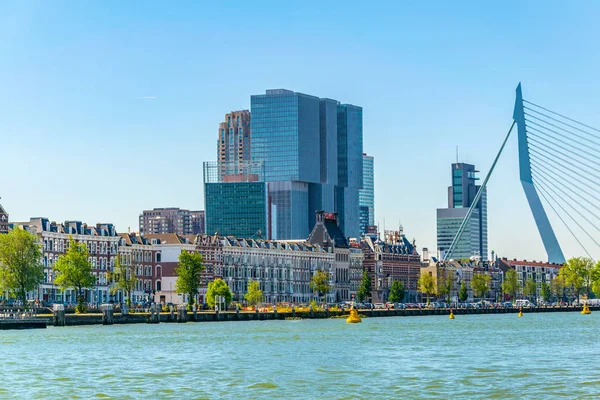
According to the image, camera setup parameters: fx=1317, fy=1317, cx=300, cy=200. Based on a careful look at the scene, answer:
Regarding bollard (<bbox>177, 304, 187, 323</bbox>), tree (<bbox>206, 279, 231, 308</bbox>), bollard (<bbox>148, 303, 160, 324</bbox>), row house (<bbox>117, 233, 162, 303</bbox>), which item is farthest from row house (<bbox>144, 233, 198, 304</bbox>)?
bollard (<bbox>148, 303, 160, 324</bbox>)

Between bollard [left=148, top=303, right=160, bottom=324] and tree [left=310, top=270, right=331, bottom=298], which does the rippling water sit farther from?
tree [left=310, top=270, right=331, bottom=298]

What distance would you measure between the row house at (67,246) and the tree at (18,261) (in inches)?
720

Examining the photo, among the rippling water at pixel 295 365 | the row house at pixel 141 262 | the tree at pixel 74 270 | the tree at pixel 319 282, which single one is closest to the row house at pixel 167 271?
the row house at pixel 141 262

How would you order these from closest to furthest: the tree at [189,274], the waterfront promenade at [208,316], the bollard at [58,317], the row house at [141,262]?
the bollard at [58,317]
the waterfront promenade at [208,316]
the tree at [189,274]
the row house at [141,262]

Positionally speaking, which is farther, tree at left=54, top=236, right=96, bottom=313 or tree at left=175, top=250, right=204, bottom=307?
tree at left=175, top=250, right=204, bottom=307

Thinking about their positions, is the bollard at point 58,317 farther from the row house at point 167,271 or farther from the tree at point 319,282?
the tree at point 319,282

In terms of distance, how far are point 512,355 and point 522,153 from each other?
271 feet

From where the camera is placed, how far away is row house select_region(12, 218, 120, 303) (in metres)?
152

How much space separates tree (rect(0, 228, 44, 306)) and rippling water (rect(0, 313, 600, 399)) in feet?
88.5

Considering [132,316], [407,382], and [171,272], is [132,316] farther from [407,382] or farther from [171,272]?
[407,382]

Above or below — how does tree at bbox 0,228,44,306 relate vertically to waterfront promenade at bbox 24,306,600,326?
above

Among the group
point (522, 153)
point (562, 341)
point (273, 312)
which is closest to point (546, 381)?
point (562, 341)

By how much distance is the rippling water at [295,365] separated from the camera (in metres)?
53.9

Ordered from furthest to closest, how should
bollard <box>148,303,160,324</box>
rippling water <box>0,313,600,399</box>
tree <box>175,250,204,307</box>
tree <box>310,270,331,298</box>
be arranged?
tree <box>310,270,331,298</box>, tree <box>175,250,204,307</box>, bollard <box>148,303,160,324</box>, rippling water <box>0,313,600,399</box>
